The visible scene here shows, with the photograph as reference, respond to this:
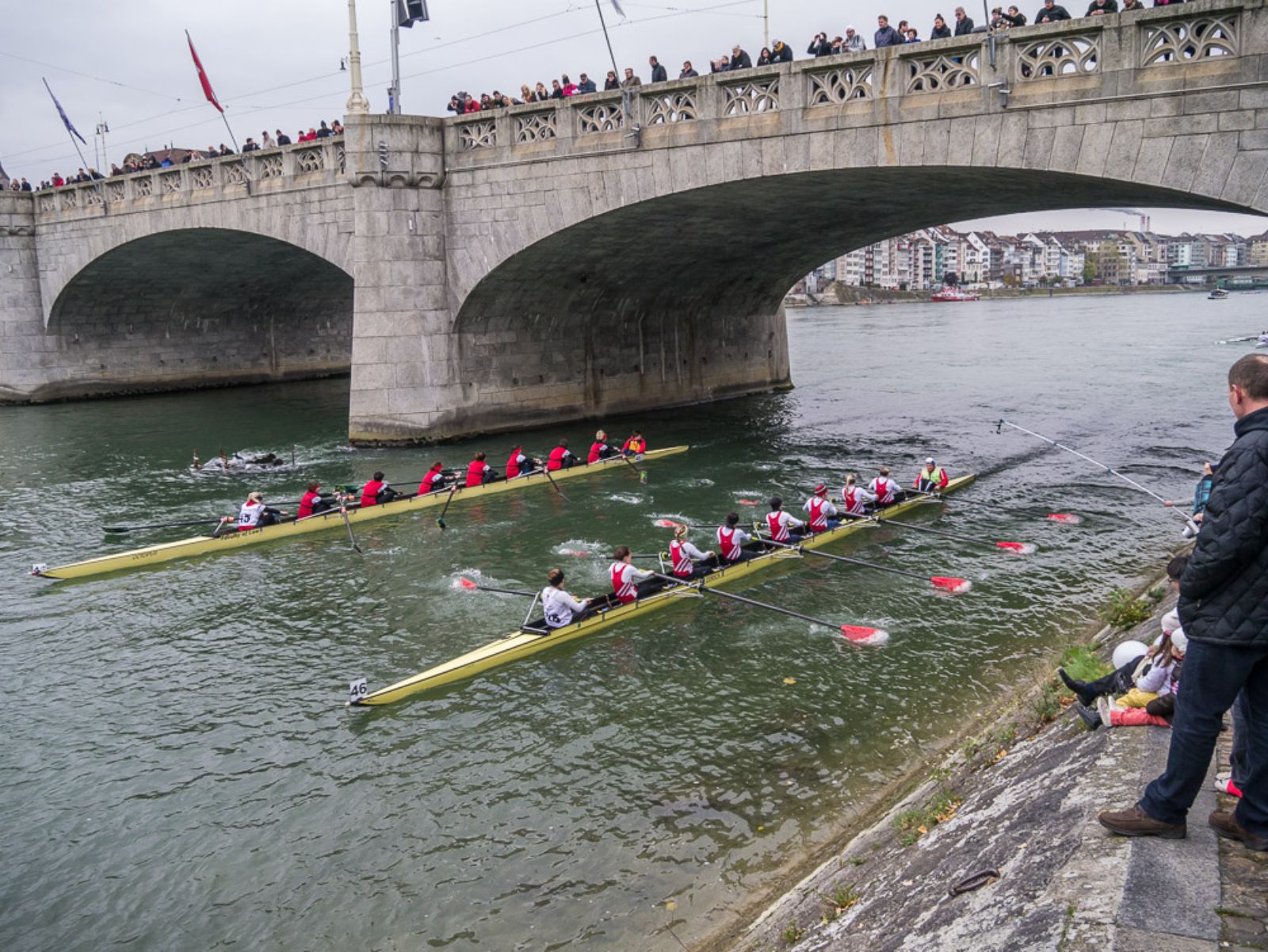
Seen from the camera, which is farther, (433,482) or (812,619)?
(433,482)

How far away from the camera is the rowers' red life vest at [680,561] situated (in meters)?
14.8

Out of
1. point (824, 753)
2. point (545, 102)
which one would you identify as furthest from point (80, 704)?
point (545, 102)

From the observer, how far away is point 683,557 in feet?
49.1

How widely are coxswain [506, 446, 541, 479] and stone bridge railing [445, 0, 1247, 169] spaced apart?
717 cm

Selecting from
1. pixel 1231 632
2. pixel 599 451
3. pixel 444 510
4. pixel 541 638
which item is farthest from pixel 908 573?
pixel 1231 632

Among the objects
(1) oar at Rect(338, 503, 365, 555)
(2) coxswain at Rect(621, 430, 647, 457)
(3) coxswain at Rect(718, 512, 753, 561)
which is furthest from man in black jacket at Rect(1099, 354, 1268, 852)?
(2) coxswain at Rect(621, 430, 647, 457)

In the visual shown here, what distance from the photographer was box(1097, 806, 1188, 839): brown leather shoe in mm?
4848

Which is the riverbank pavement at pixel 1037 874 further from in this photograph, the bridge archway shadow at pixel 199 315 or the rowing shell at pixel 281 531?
the bridge archway shadow at pixel 199 315

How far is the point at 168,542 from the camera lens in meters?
17.9

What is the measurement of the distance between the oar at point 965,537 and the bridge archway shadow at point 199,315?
24434mm

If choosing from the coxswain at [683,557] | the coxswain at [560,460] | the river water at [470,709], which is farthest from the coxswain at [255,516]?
the coxswain at [683,557]

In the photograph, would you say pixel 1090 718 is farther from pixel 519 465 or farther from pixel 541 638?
pixel 519 465

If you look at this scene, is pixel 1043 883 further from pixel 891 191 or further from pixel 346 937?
pixel 891 191

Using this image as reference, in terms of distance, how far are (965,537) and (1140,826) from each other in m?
13.3
